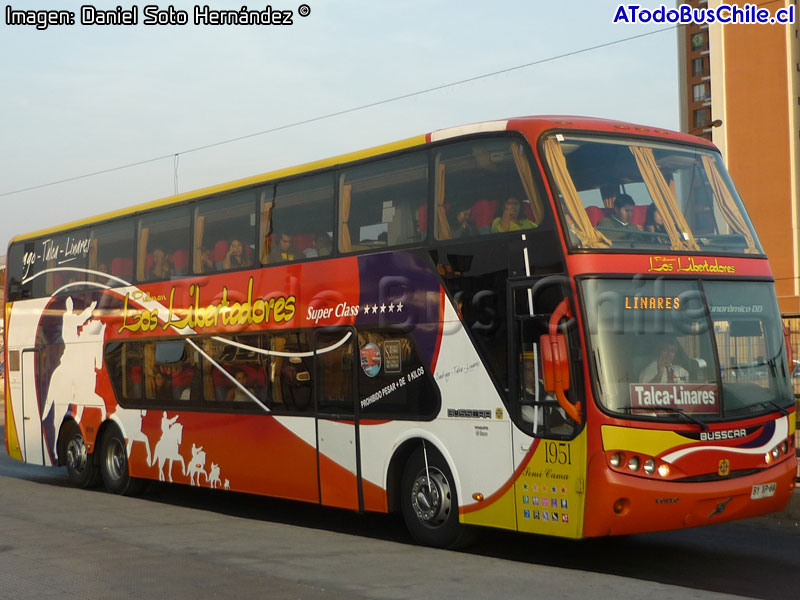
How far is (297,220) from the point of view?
41.4ft

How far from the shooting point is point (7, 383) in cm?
1906

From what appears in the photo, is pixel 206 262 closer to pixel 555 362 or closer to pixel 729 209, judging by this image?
pixel 555 362

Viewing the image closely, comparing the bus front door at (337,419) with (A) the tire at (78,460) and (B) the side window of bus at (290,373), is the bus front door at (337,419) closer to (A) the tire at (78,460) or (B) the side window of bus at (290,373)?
(B) the side window of bus at (290,373)

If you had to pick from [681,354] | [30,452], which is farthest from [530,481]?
[30,452]

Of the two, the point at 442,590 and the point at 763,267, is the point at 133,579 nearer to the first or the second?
the point at 442,590

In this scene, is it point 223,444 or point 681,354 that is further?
point 223,444

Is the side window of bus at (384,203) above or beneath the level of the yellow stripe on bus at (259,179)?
beneath

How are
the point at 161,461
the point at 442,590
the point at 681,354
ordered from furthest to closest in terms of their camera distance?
the point at 161,461, the point at 681,354, the point at 442,590

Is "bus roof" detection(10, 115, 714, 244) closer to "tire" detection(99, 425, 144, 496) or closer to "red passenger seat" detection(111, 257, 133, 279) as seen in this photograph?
"red passenger seat" detection(111, 257, 133, 279)

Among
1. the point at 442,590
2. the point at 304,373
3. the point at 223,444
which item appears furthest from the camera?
the point at 223,444

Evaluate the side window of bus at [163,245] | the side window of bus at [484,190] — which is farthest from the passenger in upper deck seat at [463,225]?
the side window of bus at [163,245]

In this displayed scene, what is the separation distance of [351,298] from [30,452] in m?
9.16

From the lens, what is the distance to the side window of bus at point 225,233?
13430 millimetres

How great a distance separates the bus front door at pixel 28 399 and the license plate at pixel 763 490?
40.4ft
